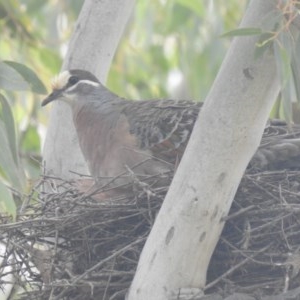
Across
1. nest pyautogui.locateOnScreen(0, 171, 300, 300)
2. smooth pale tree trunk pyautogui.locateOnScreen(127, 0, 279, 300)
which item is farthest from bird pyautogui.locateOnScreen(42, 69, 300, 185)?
smooth pale tree trunk pyautogui.locateOnScreen(127, 0, 279, 300)

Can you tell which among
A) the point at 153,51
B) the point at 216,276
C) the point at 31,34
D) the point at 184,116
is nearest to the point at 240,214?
the point at 216,276

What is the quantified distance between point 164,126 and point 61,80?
0.68m

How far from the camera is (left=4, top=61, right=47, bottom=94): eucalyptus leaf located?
469cm

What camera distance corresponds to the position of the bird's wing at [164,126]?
16.7ft

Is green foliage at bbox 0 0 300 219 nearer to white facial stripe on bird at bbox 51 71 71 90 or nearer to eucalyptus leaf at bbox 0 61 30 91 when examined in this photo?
white facial stripe on bird at bbox 51 71 71 90

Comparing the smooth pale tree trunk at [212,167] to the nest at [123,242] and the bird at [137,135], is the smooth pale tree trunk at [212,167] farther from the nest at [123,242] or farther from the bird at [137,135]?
the bird at [137,135]

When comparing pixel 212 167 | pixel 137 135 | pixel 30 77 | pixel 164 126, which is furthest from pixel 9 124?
pixel 212 167

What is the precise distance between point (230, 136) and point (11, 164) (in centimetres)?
107

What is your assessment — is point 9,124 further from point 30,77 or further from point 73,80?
point 73,80

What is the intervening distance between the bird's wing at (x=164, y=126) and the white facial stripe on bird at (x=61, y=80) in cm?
37

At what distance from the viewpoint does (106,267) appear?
4.68m

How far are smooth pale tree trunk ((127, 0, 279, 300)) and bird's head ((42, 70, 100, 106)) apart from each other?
1.49m

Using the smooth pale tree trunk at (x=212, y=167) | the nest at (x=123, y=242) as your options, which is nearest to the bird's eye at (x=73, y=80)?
the nest at (x=123, y=242)

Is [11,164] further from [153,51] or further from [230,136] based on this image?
[153,51]
